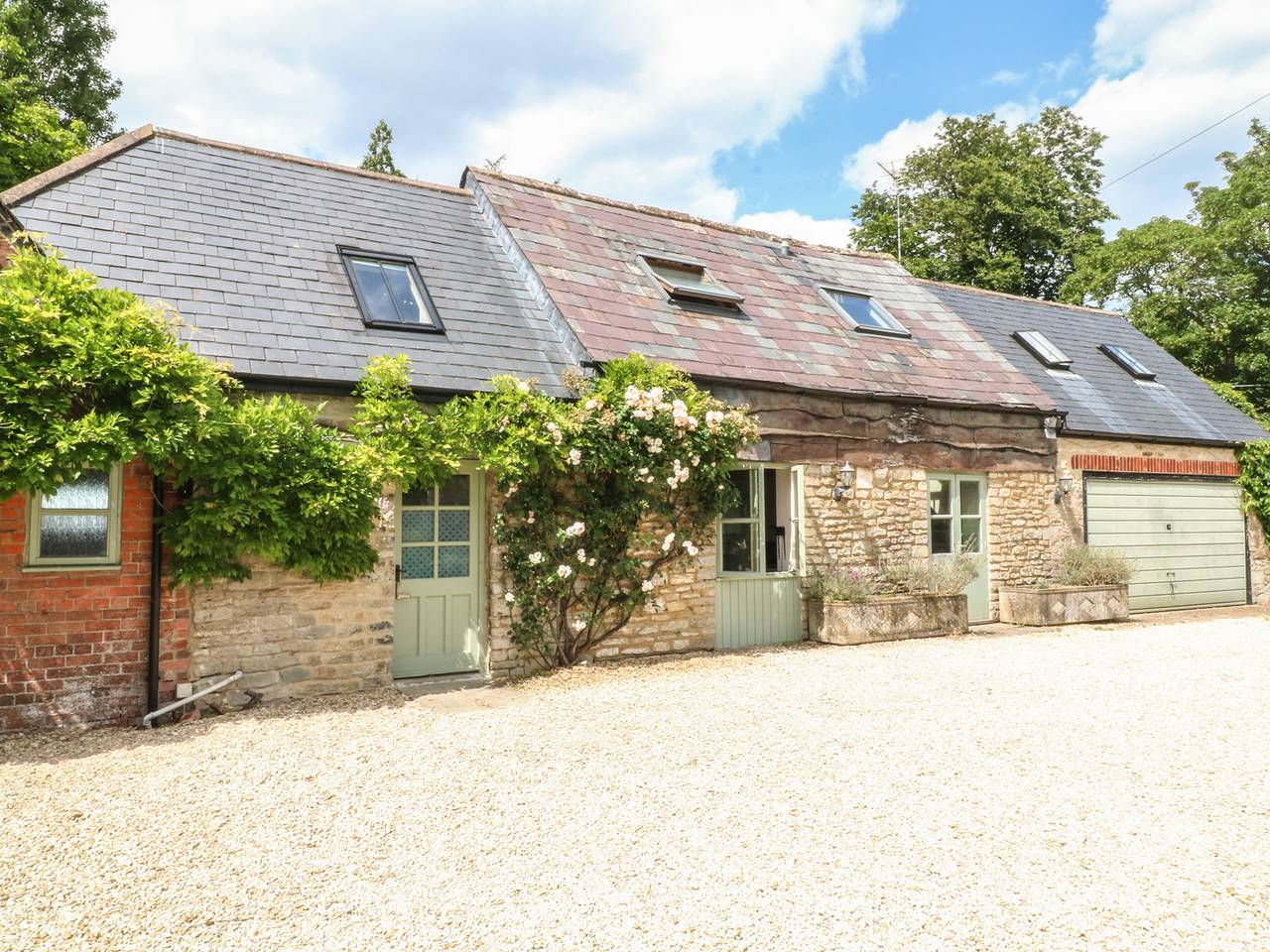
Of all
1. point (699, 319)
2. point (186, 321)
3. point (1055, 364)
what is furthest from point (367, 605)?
point (1055, 364)

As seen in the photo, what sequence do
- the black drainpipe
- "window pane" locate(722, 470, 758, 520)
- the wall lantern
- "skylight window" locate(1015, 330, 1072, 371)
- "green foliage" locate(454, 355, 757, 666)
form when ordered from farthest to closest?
1. "skylight window" locate(1015, 330, 1072, 371)
2. the wall lantern
3. "window pane" locate(722, 470, 758, 520)
4. "green foliage" locate(454, 355, 757, 666)
5. the black drainpipe

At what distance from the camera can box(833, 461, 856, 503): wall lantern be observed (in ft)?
30.7

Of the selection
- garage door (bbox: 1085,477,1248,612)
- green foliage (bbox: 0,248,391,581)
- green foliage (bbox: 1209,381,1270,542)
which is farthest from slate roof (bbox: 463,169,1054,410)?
green foliage (bbox: 1209,381,1270,542)

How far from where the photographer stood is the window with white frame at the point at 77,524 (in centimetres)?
571

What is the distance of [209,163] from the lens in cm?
896

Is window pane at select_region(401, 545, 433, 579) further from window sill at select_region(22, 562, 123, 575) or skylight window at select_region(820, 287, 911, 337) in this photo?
skylight window at select_region(820, 287, 911, 337)

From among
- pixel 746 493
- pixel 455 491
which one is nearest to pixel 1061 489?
pixel 746 493

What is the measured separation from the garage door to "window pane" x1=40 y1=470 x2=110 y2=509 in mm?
11932

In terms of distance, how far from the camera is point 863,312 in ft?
38.5

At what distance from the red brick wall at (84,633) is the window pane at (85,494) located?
142 millimetres

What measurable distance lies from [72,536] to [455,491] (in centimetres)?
292

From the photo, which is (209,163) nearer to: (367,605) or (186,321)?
(186,321)

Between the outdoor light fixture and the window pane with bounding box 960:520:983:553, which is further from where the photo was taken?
the outdoor light fixture

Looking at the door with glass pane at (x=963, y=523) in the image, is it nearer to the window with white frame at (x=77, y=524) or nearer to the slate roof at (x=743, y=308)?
the slate roof at (x=743, y=308)
